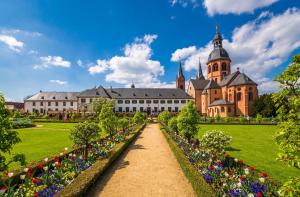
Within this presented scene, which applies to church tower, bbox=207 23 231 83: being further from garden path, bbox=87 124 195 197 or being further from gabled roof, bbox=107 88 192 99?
garden path, bbox=87 124 195 197

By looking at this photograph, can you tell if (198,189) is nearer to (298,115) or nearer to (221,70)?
(298,115)

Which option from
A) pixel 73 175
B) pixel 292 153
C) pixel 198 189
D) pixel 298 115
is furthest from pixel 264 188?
pixel 73 175

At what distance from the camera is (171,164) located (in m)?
11.1

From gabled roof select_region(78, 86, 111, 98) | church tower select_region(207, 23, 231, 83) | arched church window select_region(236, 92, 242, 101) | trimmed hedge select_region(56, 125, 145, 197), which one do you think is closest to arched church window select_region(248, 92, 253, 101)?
→ arched church window select_region(236, 92, 242, 101)

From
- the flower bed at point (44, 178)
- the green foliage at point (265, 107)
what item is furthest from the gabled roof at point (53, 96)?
the flower bed at point (44, 178)

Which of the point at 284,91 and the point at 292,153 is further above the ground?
the point at 284,91

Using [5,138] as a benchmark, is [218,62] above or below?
above

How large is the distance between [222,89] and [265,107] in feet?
59.3

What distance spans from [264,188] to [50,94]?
3269 inches

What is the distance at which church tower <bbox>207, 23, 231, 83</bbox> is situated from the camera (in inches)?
2859

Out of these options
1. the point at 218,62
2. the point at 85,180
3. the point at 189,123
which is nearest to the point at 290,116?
the point at 85,180

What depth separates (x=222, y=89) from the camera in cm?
6781

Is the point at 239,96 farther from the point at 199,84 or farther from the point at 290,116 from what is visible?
the point at 290,116

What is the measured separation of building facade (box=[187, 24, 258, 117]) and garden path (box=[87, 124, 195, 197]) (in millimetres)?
50340
